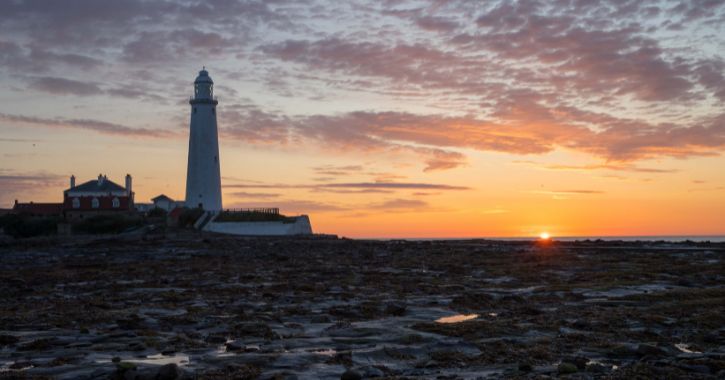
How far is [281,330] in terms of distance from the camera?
1386 centimetres

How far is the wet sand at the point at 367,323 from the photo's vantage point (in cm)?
1027

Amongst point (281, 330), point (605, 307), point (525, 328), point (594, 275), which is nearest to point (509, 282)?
point (594, 275)

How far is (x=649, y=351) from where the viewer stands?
10836 mm

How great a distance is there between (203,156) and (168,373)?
71.3 m

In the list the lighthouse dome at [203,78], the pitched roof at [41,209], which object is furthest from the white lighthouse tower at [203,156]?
the pitched roof at [41,209]

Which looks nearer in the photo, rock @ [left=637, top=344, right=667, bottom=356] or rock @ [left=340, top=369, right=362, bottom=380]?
rock @ [left=340, top=369, right=362, bottom=380]

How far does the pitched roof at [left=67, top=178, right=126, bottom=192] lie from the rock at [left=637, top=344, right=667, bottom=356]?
97.1 meters

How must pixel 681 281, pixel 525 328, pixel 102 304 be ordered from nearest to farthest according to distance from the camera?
1. pixel 525 328
2. pixel 102 304
3. pixel 681 281

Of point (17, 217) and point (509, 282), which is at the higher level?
point (17, 217)

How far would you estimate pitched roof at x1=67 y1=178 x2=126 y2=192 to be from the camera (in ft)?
327

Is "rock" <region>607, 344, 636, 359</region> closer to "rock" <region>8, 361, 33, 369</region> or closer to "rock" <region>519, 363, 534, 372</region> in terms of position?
"rock" <region>519, 363, 534, 372</region>

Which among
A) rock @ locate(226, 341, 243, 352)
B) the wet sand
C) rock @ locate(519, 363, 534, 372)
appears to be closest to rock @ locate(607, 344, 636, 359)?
the wet sand

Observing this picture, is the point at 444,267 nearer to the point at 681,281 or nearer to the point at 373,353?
the point at 681,281

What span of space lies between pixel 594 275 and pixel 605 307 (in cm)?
920
